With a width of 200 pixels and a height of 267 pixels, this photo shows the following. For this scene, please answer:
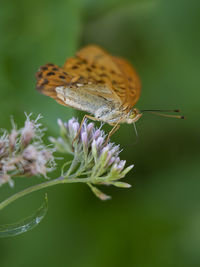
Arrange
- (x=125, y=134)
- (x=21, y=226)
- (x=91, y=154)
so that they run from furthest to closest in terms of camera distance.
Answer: (x=125, y=134)
(x=91, y=154)
(x=21, y=226)

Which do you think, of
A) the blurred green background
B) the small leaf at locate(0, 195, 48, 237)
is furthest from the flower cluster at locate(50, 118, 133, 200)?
the blurred green background

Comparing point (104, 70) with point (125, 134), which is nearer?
point (104, 70)

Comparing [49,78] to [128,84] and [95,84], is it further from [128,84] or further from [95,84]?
[128,84]

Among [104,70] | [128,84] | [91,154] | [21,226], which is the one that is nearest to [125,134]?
[128,84]

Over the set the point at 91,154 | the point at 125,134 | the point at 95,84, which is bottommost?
the point at 125,134

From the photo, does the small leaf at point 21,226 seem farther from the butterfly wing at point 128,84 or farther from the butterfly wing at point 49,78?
the butterfly wing at point 128,84

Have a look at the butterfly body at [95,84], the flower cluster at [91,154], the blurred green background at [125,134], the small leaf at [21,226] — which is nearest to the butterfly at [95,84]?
the butterfly body at [95,84]
